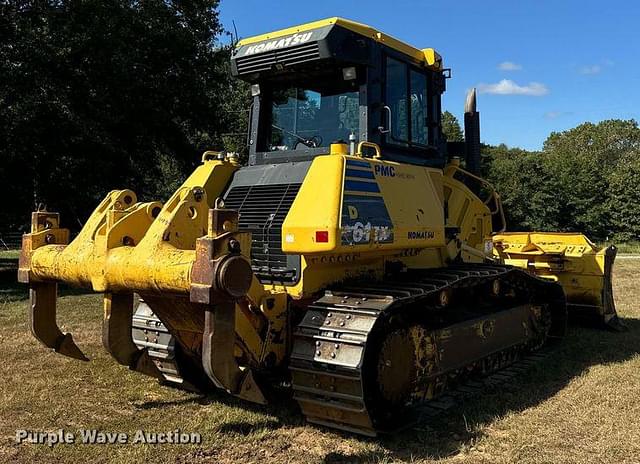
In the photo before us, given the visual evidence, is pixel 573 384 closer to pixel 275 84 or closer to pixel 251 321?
Answer: pixel 251 321

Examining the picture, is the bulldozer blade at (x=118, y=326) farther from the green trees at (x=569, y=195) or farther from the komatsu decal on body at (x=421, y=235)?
the green trees at (x=569, y=195)

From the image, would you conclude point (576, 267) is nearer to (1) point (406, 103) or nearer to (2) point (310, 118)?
(1) point (406, 103)

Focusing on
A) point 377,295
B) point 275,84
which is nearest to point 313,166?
point 377,295

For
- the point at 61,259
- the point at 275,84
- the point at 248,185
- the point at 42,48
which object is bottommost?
the point at 61,259

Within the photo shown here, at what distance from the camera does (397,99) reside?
6.43m

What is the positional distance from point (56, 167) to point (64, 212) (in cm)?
155

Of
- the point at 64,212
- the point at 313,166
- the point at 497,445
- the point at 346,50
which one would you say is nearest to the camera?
the point at 497,445

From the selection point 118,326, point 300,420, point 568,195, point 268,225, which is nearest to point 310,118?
point 268,225

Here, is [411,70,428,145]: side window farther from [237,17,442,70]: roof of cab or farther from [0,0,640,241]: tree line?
[0,0,640,241]: tree line

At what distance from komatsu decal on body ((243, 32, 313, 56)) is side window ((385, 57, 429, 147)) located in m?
0.90

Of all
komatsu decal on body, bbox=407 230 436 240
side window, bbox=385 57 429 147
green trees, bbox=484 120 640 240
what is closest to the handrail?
side window, bbox=385 57 429 147

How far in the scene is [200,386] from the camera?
6.16 meters

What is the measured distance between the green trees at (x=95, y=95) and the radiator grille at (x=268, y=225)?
10418mm

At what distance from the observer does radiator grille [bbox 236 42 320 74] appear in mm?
5867
